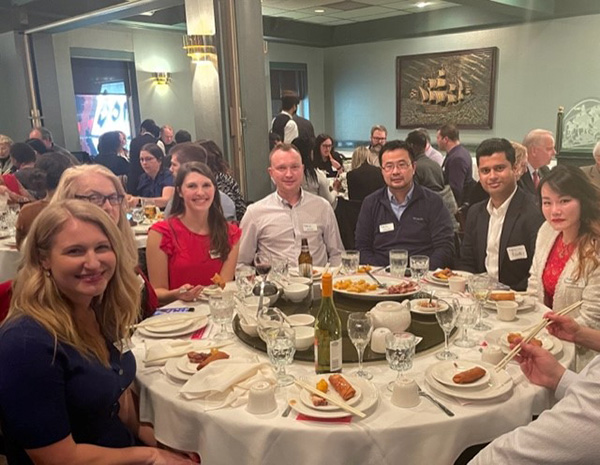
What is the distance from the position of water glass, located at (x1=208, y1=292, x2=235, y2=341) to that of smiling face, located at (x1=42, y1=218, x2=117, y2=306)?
1.87 ft

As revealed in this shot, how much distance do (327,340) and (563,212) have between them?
4.47ft

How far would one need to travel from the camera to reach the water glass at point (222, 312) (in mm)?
2100

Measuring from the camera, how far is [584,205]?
2.37 meters

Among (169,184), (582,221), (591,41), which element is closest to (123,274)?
(582,221)

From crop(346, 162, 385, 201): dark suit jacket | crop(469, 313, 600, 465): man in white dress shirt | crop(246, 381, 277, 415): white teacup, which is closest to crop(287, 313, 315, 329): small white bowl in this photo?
crop(246, 381, 277, 415): white teacup

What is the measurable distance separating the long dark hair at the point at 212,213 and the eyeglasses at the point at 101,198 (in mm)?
449

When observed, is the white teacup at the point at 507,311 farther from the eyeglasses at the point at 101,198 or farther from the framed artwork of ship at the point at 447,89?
the framed artwork of ship at the point at 447,89

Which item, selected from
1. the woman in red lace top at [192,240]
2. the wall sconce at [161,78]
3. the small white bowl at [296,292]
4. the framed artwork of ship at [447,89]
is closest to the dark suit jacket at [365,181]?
the woman in red lace top at [192,240]

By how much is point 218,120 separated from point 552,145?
3454 mm

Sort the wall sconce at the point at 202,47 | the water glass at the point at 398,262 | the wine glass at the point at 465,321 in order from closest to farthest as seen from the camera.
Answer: the wine glass at the point at 465,321, the water glass at the point at 398,262, the wall sconce at the point at 202,47

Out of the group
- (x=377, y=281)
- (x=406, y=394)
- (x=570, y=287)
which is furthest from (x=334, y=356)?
(x=570, y=287)

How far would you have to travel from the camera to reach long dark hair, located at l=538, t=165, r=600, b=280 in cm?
228

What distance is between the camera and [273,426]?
1.47 m

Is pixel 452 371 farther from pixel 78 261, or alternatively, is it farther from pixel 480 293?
pixel 78 261
